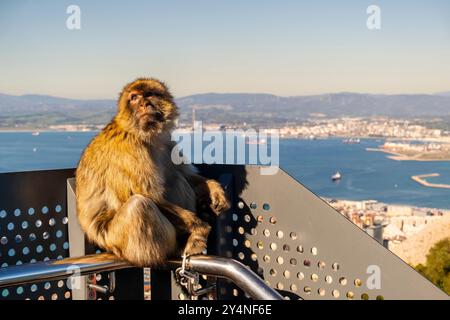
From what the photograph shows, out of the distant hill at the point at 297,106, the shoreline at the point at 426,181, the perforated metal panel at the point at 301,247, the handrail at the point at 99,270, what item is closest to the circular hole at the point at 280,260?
the perforated metal panel at the point at 301,247

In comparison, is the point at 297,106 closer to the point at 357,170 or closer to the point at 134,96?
the point at 357,170

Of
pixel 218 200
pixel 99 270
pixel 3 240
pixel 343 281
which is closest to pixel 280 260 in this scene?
pixel 343 281

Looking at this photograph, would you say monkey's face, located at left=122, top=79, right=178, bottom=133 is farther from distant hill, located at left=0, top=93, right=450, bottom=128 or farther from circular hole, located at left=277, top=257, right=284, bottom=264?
distant hill, located at left=0, top=93, right=450, bottom=128

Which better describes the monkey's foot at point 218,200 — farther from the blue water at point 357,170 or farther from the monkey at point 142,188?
the blue water at point 357,170

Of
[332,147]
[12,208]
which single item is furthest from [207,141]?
[332,147]

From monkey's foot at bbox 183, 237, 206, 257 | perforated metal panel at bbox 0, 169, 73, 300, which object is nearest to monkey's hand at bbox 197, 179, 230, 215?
monkey's foot at bbox 183, 237, 206, 257
